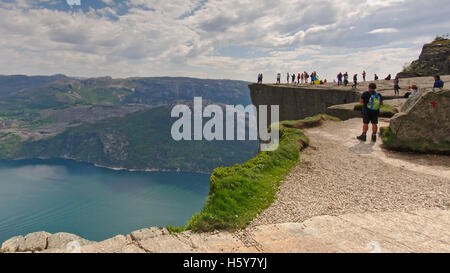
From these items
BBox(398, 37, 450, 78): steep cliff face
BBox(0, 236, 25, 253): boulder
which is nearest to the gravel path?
BBox(0, 236, 25, 253): boulder

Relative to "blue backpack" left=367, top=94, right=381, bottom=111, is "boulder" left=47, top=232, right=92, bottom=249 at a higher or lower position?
lower

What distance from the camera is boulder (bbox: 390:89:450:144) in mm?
12625

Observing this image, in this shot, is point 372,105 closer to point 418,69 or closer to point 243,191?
point 243,191

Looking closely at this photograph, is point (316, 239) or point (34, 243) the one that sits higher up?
point (316, 239)

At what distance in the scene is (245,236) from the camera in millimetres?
6148

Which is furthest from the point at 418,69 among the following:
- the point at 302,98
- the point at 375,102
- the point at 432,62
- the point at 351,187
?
the point at 351,187

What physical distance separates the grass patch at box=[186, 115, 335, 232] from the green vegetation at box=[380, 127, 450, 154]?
5.30 meters

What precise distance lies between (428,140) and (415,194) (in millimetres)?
6141

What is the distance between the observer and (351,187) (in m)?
9.09

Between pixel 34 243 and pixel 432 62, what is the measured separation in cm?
7153

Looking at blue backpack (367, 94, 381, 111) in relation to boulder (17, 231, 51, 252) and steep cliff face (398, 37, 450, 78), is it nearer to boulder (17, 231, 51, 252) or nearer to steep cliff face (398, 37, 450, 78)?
boulder (17, 231, 51, 252)
